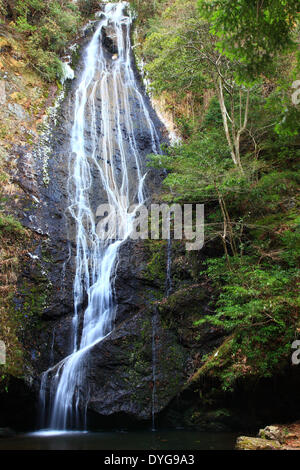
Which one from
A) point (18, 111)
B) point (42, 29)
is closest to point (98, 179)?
point (18, 111)

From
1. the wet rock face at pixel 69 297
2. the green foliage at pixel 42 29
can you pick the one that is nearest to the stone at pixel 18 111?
the wet rock face at pixel 69 297

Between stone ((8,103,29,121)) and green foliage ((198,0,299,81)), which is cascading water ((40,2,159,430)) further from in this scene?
green foliage ((198,0,299,81))

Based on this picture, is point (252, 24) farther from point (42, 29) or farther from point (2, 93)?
point (42, 29)

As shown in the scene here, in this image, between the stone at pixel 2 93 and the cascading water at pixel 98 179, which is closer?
the cascading water at pixel 98 179

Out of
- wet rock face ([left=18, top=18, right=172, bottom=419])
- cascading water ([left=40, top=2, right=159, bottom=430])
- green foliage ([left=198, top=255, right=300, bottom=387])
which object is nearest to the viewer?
green foliage ([left=198, top=255, right=300, bottom=387])

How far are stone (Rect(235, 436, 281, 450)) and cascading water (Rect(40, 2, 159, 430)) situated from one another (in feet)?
13.1

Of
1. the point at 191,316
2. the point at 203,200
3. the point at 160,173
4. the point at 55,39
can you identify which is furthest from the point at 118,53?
the point at 191,316

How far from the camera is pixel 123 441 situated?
248 inches

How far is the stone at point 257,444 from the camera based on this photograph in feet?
15.9

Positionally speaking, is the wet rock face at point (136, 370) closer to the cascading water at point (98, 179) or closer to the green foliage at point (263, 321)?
the cascading water at point (98, 179)

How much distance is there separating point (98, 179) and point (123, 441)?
31.6ft

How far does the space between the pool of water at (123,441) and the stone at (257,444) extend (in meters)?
0.50

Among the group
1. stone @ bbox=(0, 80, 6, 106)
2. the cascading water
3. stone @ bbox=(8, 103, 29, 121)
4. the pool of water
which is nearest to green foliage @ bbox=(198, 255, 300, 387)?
the pool of water

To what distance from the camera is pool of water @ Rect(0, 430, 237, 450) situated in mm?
5742
